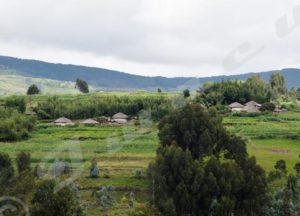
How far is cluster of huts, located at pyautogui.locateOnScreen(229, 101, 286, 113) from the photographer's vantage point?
225 feet

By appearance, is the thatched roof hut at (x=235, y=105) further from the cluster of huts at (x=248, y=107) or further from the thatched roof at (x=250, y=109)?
the thatched roof at (x=250, y=109)

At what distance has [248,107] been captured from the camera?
2751 inches

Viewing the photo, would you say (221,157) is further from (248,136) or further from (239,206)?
(248,136)

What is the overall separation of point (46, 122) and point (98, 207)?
44135 mm

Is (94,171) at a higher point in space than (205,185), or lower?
lower

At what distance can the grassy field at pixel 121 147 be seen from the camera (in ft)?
117

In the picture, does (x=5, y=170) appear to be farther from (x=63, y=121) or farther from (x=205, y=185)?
(x=63, y=121)

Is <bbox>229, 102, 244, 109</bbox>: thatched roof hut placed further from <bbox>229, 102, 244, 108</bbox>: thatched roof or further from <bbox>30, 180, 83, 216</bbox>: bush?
<bbox>30, 180, 83, 216</bbox>: bush

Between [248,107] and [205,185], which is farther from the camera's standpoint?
[248,107]

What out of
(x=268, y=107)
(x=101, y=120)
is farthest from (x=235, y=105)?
(x=101, y=120)

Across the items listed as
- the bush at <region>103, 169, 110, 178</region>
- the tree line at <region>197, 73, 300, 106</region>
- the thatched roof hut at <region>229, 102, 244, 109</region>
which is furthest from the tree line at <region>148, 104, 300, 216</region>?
the tree line at <region>197, 73, 300, 106</region>

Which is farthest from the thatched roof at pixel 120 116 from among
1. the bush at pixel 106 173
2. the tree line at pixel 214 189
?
the tree line at pixel 214 189

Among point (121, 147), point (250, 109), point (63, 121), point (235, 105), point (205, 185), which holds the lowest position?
point (121, 147)

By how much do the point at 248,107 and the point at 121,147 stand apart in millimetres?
26144
